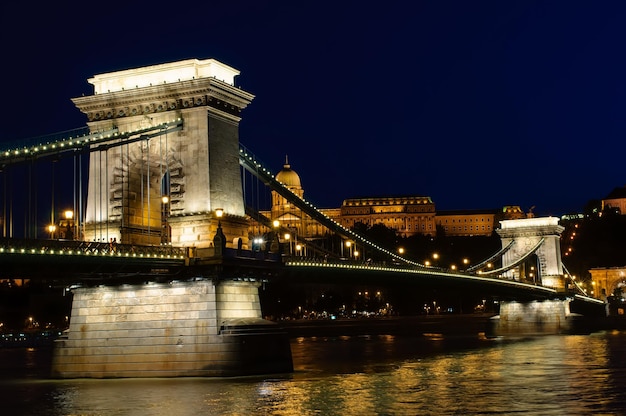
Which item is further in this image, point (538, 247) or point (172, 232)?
point (538, 247)

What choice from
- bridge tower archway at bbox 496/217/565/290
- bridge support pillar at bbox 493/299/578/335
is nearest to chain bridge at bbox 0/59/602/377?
bridge support pillar at bbox 493/299/578/335

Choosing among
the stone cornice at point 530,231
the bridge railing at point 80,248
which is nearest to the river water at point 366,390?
the bridge railing at point 80,248

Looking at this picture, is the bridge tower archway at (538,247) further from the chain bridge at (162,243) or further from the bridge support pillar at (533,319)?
the chain bridge at (162,243)

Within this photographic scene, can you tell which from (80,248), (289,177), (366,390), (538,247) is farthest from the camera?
(289,177)

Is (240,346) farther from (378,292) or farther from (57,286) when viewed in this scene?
(378,292)

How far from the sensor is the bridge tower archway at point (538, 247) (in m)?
99.7

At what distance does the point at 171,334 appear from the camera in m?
40.0

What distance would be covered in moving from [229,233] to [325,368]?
9.29 metres

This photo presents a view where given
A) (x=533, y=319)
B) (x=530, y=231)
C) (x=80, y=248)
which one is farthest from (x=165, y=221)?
(x=530, y=231)

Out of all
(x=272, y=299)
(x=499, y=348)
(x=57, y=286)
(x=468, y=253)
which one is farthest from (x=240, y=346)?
(x=468, y=253)

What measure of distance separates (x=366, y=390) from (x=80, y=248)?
40.0 feet

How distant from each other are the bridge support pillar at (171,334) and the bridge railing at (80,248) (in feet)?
6.82

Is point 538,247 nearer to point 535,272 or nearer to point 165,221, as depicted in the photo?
point 535,272

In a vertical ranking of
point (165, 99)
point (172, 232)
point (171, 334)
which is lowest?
point (171, 334)
